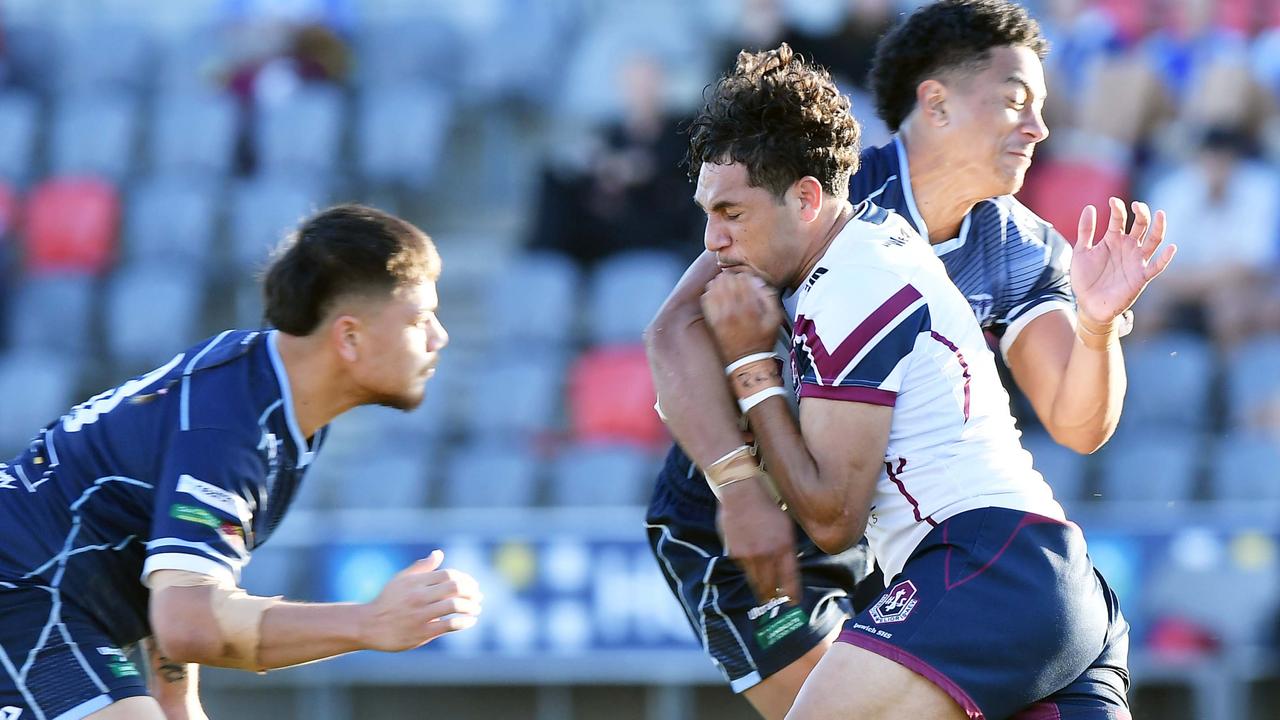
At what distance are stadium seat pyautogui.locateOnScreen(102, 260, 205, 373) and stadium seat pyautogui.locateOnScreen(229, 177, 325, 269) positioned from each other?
40 cm

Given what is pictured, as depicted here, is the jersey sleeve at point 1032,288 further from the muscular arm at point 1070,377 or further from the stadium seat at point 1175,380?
the stadium seat at point 1175,380

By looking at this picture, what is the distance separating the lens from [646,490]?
8445 millimetres

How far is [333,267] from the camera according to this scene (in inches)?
155

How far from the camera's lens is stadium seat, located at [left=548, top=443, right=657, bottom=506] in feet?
27.8

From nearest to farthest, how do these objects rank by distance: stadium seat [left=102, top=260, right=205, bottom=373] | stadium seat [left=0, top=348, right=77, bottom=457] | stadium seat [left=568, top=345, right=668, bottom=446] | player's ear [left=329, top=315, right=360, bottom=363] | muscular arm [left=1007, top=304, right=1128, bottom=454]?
player's ear [left=329, top=315, right=360, bottom=363] → muscular arm [left=1007, top=304, right=1128, bottom=454] → stadium seat [left=568, top=345, right=668, bottom=446] → stadium seat [left=0, top=348, right=77, bottom=457] → stadium seat [left=102, top=260, right=205, bottom=373]

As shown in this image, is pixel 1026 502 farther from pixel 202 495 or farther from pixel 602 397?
pixel 602 397

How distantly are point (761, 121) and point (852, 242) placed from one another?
1.15ft

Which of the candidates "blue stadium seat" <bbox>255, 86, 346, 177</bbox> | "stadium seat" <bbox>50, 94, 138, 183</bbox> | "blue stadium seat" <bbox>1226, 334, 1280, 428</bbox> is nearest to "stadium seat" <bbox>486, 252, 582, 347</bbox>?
"blue stadium seat" <bbox>255, 86, 346, 177</bbox>

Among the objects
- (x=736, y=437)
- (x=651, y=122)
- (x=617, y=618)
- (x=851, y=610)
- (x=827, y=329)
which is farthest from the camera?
(x=651, y=122)

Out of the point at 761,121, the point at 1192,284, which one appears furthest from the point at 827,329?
the point at 1192,284

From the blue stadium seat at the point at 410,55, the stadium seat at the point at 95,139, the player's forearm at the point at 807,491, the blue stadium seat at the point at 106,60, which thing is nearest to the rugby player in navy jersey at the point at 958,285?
the player's forearm at the point at 807,491

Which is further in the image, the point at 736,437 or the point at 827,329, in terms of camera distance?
the point at 736,437

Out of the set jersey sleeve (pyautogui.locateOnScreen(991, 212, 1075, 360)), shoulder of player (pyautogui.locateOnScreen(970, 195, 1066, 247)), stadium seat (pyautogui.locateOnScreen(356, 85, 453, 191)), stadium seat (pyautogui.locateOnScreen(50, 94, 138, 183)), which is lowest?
jersey sleeve (pyautogui.locateOnScreen(991, 212, 1075, 360))

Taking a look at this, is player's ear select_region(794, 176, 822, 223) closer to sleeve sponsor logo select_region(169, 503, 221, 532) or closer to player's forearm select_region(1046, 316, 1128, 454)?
player's forearm select_region(1046, 316, 1128, 454)
